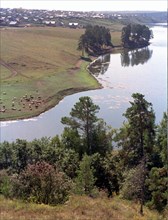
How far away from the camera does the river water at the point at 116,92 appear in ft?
175

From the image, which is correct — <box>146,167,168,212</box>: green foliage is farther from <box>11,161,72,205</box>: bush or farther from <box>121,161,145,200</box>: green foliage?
<box>11,161,72,205</box>: bush

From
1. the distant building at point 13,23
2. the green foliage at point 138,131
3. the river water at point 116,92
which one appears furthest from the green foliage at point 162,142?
the distant building at point 13,23

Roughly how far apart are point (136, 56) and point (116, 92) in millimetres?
48041

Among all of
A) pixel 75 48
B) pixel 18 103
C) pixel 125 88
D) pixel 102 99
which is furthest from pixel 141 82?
pixel 75 48

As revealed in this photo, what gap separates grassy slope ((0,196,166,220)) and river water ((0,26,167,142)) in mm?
32663

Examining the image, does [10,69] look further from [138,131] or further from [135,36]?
[135,36]

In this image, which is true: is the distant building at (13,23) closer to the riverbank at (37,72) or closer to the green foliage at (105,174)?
the riverbank at (37,72)

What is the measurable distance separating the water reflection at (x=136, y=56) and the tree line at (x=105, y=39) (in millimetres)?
5753

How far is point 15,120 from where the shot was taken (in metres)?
55.8

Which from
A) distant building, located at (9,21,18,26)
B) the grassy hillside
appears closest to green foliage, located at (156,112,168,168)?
the grassy hillside

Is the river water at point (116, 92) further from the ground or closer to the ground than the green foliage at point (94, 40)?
closer to the ground

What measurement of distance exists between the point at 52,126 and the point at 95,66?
4921 centimetres

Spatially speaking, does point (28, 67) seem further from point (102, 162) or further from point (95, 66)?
point (102, 162)

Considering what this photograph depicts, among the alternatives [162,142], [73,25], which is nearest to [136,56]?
[73,25]
